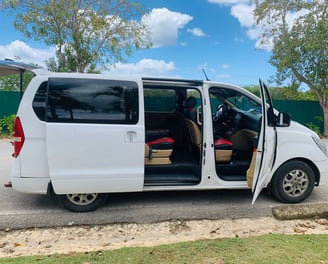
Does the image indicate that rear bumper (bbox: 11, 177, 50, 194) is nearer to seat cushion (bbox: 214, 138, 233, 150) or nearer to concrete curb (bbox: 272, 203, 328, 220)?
seat cushion (bbox: 214, 138, 233, 150)

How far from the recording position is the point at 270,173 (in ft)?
13.6

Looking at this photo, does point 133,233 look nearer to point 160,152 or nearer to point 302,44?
point 160,152

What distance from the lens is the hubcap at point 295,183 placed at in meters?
4.30

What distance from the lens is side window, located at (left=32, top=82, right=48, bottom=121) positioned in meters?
3.60

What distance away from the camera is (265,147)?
390 cm

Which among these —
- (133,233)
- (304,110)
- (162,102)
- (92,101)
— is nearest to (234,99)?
(162,102)

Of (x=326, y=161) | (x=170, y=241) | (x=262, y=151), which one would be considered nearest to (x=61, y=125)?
(x=170, y=241)

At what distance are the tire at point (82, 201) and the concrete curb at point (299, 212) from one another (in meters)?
2.44

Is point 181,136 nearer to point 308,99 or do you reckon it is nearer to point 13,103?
point 13,103

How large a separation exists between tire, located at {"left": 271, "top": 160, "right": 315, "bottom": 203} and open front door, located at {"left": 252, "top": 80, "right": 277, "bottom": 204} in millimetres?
264

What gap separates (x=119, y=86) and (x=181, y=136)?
90.8 inches

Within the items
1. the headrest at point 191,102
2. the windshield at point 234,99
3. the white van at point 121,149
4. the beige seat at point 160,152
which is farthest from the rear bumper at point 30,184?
the headrest at point 191,102

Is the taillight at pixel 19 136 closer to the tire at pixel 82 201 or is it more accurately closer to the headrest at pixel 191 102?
the tire at pixel 82 201

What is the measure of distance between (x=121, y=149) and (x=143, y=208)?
40.0 inches
